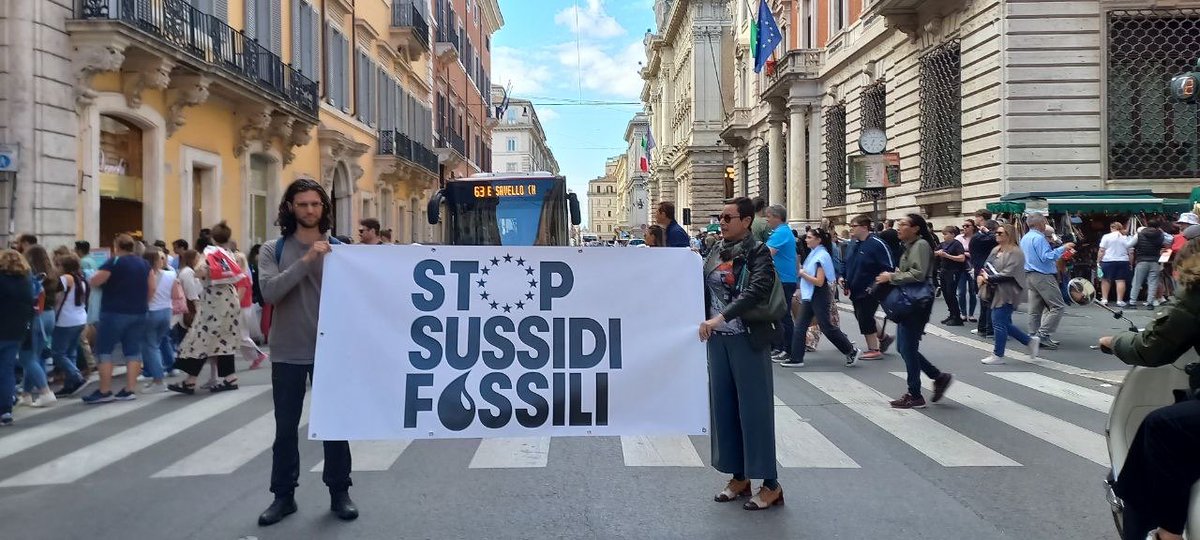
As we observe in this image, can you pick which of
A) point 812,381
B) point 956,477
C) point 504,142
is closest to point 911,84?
point 812,381

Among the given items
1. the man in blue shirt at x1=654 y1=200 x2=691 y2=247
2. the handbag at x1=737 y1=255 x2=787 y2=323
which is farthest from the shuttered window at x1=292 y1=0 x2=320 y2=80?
the handbag at x1=737 y1=255 x2=787 y2=323

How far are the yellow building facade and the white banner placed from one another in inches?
448

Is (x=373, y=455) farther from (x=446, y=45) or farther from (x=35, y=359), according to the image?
(x=446, y=45)

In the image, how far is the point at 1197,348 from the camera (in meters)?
4.01

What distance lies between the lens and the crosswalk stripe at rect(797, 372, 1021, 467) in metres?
7.10

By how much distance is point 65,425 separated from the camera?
28.8ft

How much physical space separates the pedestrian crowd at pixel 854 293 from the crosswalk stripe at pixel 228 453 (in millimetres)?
2763

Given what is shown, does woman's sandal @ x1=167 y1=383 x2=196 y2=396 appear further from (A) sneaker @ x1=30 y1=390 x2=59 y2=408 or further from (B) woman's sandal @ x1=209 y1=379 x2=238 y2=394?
(A) sneaker @ x1=30 y1=390 x2=59 y2=408

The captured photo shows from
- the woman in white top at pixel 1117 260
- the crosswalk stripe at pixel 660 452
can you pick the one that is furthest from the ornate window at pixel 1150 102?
the crosswalk stripe at pixel 660 452

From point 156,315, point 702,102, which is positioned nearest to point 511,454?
point 156,315

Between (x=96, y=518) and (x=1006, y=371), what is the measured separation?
9682 millimetres

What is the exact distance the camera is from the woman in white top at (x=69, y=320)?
1022cm

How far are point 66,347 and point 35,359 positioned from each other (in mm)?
A: 751

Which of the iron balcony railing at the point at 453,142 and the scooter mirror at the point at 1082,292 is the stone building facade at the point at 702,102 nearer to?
the iron balcony railing at the point at 453,142
